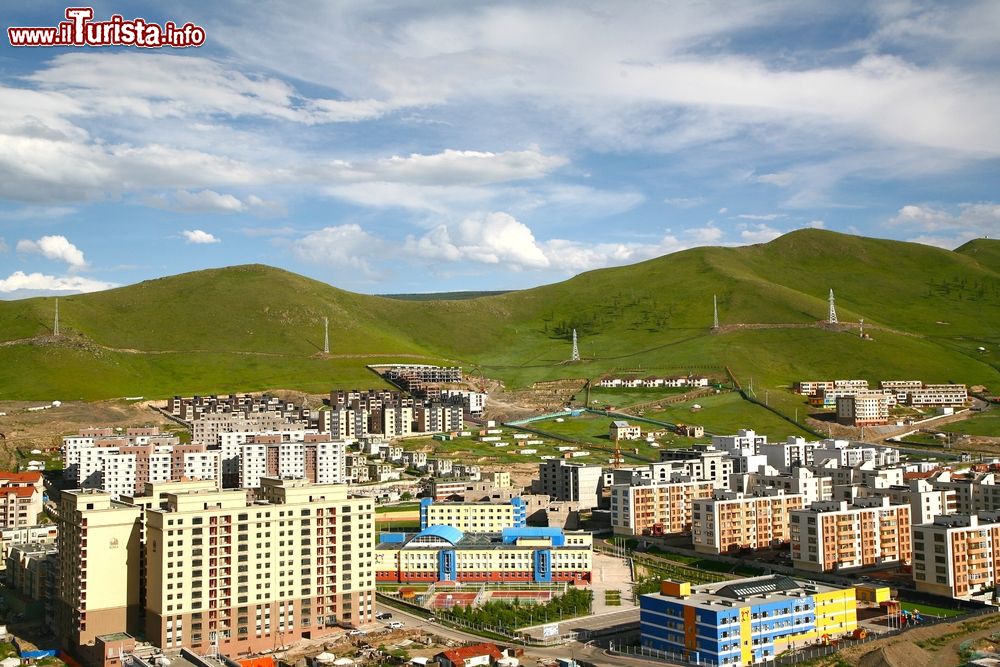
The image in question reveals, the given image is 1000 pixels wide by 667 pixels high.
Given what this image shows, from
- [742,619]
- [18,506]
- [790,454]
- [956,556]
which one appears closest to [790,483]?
[790,454]

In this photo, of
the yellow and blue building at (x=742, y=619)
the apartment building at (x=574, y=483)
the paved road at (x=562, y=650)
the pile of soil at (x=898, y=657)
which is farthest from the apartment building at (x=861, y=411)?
the pile of soil at (x=898, y=657)

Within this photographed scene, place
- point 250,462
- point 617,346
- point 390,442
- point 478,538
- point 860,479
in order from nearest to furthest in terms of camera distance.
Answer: point 478,538, point 860,479, point 250,462, point 390,442, point 617,346

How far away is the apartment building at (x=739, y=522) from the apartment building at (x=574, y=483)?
13891mm

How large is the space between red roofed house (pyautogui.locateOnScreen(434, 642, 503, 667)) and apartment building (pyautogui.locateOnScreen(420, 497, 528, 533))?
2342 cm

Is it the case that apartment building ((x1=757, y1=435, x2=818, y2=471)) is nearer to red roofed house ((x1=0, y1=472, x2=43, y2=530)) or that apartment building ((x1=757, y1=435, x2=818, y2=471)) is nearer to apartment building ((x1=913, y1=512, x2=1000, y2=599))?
apartment building ((x1=913, y1=512, x2=1000, y2=599))

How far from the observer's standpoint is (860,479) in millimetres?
65250

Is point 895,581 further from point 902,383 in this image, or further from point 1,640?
point 902,383

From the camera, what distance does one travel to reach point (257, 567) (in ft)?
138

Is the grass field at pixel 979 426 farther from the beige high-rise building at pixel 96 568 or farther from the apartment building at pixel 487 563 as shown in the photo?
the beige high-rise building at pixel 96 568

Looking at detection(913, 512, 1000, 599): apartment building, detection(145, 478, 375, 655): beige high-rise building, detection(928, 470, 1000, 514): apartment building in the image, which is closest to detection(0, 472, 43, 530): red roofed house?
detection(145, 478, 375, 655): beige high-rise building

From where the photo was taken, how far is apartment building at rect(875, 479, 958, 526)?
185 ft

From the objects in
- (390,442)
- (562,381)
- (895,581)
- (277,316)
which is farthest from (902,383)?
(277,316)

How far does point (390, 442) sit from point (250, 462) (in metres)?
25.1

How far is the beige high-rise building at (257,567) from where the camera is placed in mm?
40562
